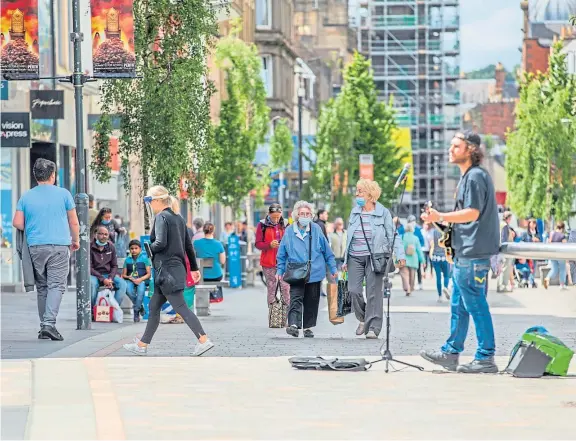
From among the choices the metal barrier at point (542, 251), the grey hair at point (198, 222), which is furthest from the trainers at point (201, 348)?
the grey hair at point (198, 222)

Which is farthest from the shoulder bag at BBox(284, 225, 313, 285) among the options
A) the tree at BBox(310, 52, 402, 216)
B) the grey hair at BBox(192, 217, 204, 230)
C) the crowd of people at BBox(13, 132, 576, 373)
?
the tree at BBox(310, 52, 402, 216)

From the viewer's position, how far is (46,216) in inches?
657

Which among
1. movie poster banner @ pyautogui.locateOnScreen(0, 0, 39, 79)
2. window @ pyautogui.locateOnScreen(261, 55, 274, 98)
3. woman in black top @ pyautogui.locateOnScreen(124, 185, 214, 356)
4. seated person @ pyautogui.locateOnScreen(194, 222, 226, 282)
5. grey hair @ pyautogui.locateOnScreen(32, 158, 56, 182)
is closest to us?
woman in black top @ pyautogui.locateOnScreen(124, 185, 214, 356)

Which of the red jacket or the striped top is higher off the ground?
the striped top

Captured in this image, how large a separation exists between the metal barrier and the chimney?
162063 millimetres

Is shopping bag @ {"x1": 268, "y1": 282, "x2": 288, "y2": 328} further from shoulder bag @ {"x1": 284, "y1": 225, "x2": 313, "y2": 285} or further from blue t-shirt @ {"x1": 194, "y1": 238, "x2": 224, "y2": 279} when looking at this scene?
blue t-shirt @ {"x1": 194, "y1": 238, "x2": 224, "y2": 279}

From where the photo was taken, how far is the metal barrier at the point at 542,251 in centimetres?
1256

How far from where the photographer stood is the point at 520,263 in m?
39.9

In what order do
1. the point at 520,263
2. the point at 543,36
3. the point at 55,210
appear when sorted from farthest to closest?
the point at 543,36, the point at 520,263, the point at 55,210

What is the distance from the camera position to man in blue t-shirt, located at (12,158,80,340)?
1669 cm

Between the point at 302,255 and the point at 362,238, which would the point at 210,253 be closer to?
the point at 302,255

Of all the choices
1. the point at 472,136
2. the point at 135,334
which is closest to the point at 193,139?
the point at 135,334

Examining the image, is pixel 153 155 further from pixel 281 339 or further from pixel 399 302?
pixel 281 339

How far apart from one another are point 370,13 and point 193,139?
365 ft
